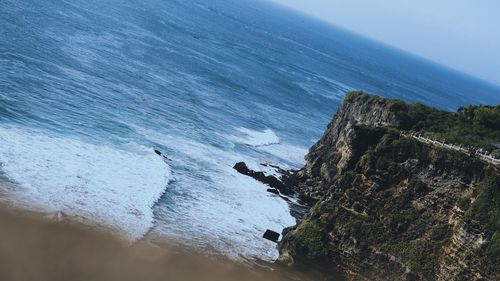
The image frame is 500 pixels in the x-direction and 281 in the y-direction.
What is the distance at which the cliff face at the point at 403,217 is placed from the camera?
3569 cm

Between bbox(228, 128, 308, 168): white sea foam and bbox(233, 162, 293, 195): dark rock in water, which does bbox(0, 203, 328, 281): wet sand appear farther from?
Result: bbox(228, 128, 308, 168): white sea foam

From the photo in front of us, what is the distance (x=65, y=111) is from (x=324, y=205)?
2650cm

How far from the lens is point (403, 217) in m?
39.7

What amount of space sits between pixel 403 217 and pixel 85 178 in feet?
76.7

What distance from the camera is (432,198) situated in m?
39.3

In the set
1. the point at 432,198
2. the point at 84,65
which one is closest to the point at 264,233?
the point at 432,198

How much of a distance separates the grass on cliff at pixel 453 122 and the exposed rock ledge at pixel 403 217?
14.8 ft

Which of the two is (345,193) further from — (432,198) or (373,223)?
(432,198)

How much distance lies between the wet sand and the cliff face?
4.52 meters

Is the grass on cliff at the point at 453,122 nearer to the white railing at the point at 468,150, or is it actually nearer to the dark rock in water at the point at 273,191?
the white railing at the point at 468,150

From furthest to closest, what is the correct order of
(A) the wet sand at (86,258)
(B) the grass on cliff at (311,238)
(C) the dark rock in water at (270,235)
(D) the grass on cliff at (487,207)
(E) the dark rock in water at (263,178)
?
(E) the dark rock in water at (263,178)
(C) the dark rock in water at (270,235)
(B) the grass on cliff at (311,238)
(D) the grass on cliff at (487,207)
(A) the wet sand at (86,258)

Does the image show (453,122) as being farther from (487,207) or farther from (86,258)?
(86,258)

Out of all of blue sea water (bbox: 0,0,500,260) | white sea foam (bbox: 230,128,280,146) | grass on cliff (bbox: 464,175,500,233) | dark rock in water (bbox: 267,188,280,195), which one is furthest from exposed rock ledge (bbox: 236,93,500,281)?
white sea foam (bbox: 230,128,280,146)

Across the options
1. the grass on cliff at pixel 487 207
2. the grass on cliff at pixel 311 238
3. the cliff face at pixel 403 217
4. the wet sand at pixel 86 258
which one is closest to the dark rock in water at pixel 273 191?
the cliff face at pixel 403 217
